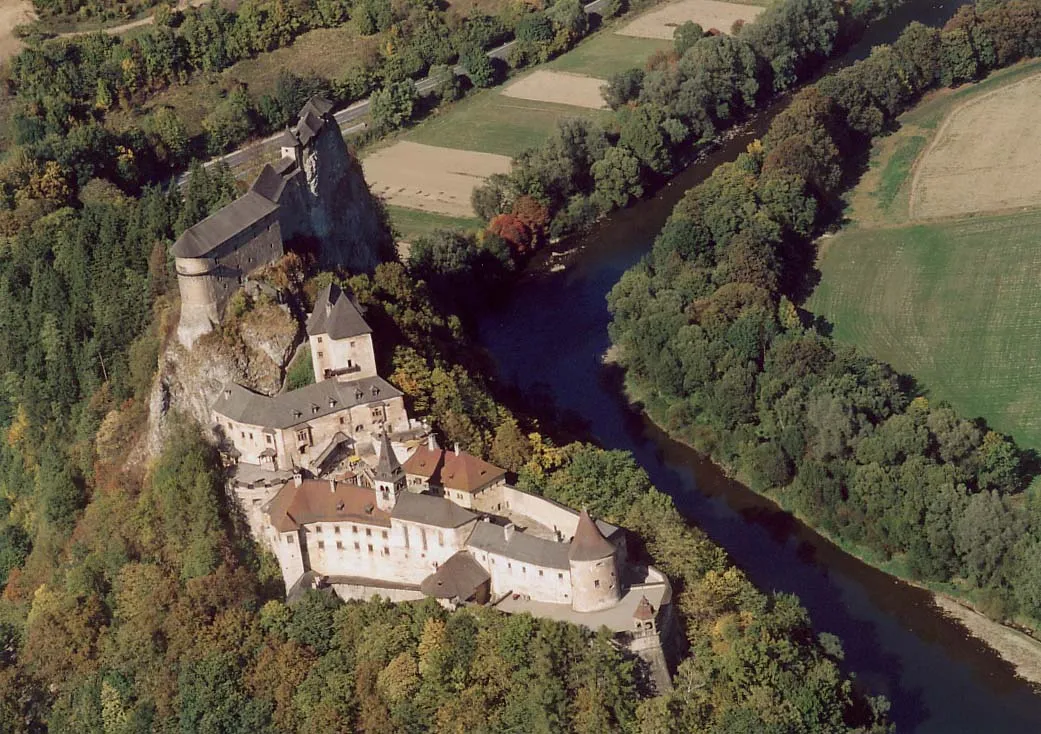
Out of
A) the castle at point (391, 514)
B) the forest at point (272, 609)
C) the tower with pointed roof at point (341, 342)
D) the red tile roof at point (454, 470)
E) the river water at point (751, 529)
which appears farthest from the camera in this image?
the tower with pointed roof at point (341, 342)

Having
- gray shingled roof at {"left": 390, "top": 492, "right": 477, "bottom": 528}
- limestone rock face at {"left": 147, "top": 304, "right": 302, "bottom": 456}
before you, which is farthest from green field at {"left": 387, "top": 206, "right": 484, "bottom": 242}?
gray shingled roof at {"left": 390, "top": 492, "right": 477, "bottom": 528}

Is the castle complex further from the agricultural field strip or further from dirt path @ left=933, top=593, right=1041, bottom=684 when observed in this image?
the agricultural field strip

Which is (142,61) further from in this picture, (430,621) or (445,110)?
(430,621)

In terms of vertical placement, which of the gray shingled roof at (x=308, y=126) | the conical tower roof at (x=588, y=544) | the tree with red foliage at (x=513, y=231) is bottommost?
the tree with red foliage at (x=513, y=231)

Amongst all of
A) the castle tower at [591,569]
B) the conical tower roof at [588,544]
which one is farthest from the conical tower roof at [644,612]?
the conical tower roof at [588,544]

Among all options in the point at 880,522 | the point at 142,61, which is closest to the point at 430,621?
the point at 880,522

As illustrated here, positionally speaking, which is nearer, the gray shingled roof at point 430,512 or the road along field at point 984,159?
the gray shingled roof at point 430,512

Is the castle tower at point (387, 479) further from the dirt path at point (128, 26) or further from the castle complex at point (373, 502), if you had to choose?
the dirt path at point (128, 26)
